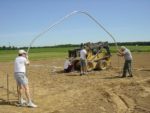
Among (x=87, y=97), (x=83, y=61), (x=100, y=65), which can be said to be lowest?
(x=87, y=97)

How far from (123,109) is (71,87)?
219 inches

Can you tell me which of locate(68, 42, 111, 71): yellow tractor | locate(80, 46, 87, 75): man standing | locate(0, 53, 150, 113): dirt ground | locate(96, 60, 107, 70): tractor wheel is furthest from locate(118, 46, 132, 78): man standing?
locate(96, 60, 107, 70): tractor wheel

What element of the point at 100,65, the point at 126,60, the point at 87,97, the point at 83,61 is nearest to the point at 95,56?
the point at 100,65

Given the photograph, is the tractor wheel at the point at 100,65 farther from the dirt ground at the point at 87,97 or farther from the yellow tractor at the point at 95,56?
the dirt ground at the point at 87,97

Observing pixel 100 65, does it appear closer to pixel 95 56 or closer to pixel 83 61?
pixel 95 56

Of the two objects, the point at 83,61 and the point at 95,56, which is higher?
the point at 95,56

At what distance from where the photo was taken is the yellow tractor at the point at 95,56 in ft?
83.5

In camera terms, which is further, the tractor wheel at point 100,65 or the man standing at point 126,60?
the tractor wheel at point 100,65

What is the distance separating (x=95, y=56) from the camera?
26.0 meters

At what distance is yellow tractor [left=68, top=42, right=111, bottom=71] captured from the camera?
2544cm

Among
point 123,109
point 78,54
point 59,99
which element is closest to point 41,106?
point 59,99

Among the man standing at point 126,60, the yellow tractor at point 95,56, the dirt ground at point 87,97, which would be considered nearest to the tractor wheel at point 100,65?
the yellow tractor at point 95,56

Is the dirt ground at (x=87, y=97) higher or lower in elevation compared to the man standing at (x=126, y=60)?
lower

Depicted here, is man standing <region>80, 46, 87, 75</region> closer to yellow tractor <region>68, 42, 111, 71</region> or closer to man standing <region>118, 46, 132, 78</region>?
yellow tractor <region>68, 42, 111, 71</region>
